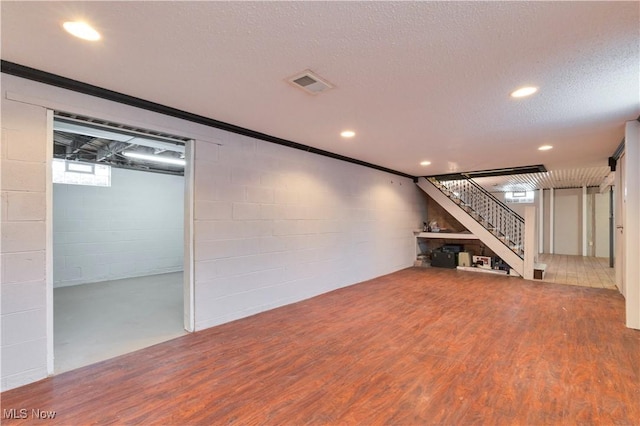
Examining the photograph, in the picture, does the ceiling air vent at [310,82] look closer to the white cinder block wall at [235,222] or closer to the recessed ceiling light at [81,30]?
the recessed ceiling light at [81,30]

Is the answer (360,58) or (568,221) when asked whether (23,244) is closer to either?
(360,58)

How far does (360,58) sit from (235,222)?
249 cm

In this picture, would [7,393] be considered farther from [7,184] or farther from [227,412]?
[227,412]

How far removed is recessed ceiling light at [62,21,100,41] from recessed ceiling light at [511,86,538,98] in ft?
10.6

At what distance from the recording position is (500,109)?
9.95 ft

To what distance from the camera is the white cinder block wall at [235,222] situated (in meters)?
2.24

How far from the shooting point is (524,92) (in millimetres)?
2619

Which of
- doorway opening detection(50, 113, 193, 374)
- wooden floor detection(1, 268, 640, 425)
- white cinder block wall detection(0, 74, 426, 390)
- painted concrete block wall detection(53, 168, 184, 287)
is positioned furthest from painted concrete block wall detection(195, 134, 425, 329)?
painted concrete block wall detection(53, 168, 184, 287)

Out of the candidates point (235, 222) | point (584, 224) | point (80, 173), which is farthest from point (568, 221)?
point (80, 173)

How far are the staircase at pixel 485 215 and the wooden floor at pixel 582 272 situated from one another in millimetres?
881

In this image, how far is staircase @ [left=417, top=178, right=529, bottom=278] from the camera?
6.84 metres

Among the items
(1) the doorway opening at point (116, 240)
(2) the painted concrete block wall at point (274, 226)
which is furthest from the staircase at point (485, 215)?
(1) the doorway opening at point (116, 240)

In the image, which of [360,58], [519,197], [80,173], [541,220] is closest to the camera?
[360,58]

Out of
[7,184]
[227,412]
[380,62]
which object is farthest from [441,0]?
[7,184]
